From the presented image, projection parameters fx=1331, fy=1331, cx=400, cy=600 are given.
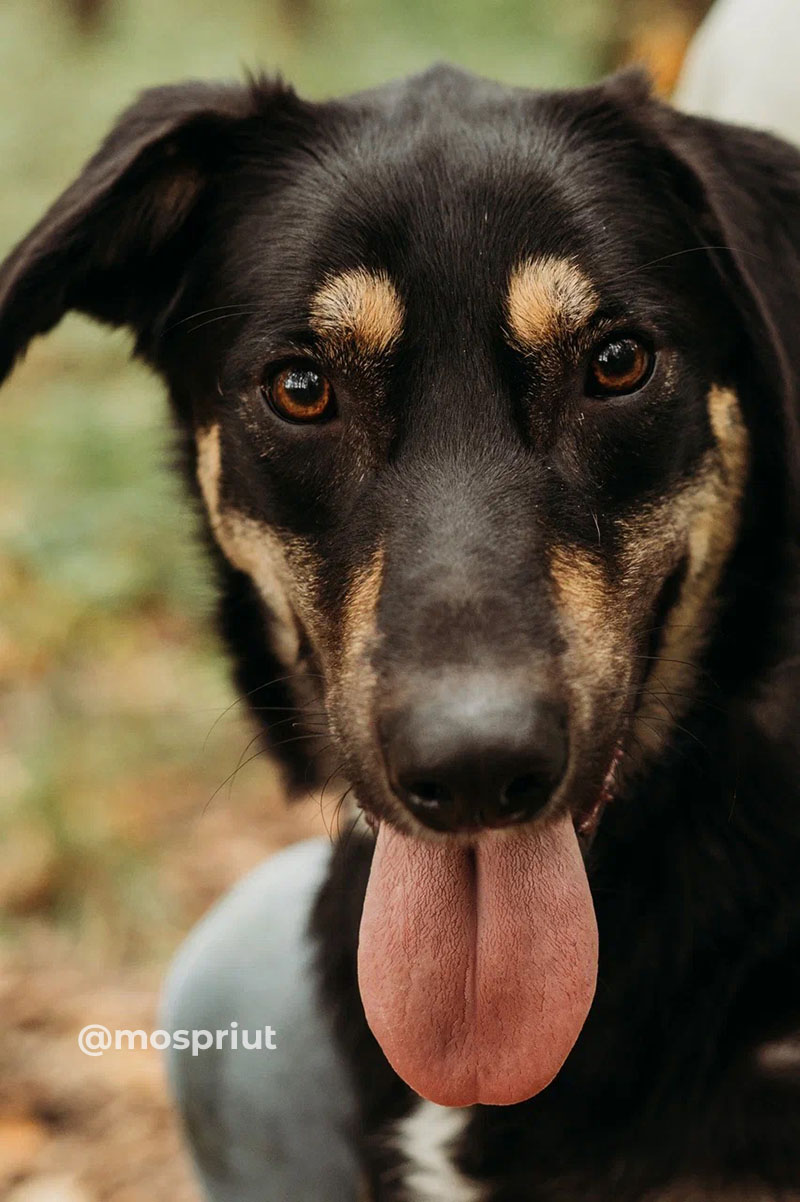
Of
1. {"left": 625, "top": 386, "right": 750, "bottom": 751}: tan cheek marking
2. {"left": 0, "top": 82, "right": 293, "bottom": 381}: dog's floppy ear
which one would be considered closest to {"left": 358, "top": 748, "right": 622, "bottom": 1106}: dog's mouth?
{"left": 625, "top": 386, "right": 750, "bottom": 751}: tan cheek marking

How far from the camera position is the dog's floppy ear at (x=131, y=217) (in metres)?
2.21

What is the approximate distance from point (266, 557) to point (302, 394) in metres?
0.32

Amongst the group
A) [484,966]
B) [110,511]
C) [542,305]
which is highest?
[542,305]

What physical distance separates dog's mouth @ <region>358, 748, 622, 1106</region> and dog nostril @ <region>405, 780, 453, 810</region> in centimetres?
14

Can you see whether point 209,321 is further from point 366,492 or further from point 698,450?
point 698,450

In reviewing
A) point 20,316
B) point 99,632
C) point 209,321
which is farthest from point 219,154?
point 99,632

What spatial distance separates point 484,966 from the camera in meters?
1.93

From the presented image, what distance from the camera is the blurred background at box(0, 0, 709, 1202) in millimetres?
3234

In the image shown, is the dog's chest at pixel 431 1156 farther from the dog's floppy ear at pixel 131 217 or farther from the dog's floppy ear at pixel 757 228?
the dog's floppy ear at pixel 131 217

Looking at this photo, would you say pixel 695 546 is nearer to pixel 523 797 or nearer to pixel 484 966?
pixel 523 797

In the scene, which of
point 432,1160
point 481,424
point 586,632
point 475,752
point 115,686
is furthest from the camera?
point 115,686

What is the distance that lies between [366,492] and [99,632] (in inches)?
128

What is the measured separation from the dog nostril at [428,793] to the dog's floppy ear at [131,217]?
3.61 ft

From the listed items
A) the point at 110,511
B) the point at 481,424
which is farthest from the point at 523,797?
the point at 110,511
